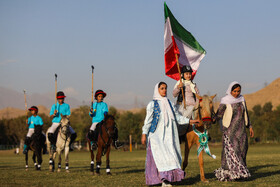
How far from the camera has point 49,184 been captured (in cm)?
1343

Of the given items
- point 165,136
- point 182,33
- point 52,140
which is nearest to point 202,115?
point 165,136

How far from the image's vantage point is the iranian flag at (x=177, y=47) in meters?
14.6

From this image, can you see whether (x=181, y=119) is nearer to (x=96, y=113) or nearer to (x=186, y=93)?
(x=186, y=93)

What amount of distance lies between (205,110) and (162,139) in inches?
52.6

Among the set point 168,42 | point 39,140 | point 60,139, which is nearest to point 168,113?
point 168,42

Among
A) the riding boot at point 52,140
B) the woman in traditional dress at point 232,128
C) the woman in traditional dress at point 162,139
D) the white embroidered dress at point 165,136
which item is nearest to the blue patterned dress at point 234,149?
the woman in traditional dress at point 232,128

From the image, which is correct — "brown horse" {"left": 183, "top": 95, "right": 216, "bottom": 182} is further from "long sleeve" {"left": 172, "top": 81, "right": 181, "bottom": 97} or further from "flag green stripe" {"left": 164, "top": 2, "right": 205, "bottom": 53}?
"flag green stripe" {"left": 164, "top": 2, "right": 205, "bottom": 53}

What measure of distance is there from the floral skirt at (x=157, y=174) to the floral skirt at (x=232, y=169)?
172 centimetres

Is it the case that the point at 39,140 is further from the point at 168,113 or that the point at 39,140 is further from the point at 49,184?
the point at 168,113

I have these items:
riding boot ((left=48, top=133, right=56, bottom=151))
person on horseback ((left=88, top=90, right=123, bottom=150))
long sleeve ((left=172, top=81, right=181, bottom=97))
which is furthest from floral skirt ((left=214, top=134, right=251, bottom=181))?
riding boot ((left=48, top=133, right=56, bottom=151))

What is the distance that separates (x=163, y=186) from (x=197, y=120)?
1960 mm

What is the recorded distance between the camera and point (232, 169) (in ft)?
40.9

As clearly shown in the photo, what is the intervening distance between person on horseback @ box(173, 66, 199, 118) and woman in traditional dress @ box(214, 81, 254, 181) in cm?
83

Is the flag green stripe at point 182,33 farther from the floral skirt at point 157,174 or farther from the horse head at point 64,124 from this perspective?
the horse head at point 64,124
